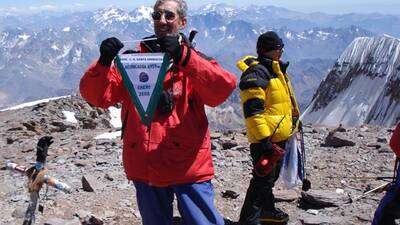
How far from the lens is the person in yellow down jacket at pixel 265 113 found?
22.0 feet

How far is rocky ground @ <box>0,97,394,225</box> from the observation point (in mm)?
8555

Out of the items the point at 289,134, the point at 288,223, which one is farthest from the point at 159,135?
the point at 288,223

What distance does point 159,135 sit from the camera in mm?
4715

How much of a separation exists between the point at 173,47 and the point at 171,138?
2.73ft

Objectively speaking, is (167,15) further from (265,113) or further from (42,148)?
(265,113)

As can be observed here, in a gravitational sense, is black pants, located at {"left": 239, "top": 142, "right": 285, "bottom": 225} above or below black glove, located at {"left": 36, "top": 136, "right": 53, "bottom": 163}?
below

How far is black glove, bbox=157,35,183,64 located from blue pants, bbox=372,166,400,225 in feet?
9.94

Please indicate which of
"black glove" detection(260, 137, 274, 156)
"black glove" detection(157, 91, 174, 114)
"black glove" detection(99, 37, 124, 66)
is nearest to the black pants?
"black glove" detection(260, 137, 274, 156)

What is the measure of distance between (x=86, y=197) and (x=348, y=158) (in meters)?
6.28

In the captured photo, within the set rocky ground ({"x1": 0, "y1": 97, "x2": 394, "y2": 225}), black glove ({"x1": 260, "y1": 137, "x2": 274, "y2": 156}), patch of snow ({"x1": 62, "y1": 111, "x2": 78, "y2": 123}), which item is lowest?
patch of snow ({"x1": 62, "y1": 111, "x2": 78, "y2": 123})

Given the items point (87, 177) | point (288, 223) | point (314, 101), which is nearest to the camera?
point (288, 223)

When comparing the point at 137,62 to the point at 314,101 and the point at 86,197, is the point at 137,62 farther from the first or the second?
the point at 314,101

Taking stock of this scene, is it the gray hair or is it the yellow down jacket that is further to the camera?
the yellow down jacket

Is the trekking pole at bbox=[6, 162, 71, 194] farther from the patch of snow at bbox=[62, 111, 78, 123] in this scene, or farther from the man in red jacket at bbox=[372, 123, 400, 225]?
the patch of snow at bbox=[62, 111, 78, 123]
